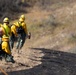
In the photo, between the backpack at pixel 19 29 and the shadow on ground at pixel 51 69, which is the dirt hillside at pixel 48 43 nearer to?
the shadow on ground at pixel 51 69

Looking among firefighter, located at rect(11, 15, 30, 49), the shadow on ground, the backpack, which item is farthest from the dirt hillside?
the backpack

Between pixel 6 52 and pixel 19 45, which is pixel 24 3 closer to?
pixel 19 45

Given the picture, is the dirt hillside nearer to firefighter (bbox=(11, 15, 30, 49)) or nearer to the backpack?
firefighter (bbox=(11, 15, 30, 49))

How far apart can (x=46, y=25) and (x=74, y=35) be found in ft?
15.7

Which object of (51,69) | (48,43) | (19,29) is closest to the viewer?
(51,69)

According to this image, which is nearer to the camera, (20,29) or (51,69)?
(51,69)

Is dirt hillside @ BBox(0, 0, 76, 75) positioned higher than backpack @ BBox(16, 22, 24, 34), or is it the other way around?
backpack @ BBox(16, 22, 24, 34)

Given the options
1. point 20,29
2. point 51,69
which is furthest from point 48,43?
point 51,69

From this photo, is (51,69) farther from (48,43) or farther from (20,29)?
(48,43)

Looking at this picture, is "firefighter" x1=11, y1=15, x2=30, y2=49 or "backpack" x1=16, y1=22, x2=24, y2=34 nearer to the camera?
"firefighter" x1=11, y1=15, x2=30, y2=49

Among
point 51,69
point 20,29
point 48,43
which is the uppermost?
point 20,29

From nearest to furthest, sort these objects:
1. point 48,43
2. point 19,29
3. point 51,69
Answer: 1. point 51,69
2. point 19,29
3. point 48,43

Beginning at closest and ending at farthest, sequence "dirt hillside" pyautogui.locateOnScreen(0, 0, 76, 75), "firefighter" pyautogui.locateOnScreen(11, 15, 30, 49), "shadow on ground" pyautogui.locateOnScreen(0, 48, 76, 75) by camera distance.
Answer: "shadow on ground" pyautogui.locateOnScreen(0, 48, 76, 75) < "dirt hillside" pyautogui.locateOnScreen(0, 0, 76, 75) < "firefighter" pyautogui.locateOnScreen(11, 15, 30, 49)

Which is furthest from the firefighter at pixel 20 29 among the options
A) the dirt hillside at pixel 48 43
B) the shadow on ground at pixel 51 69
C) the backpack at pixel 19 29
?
the shadow on ground at pixel 51 69
